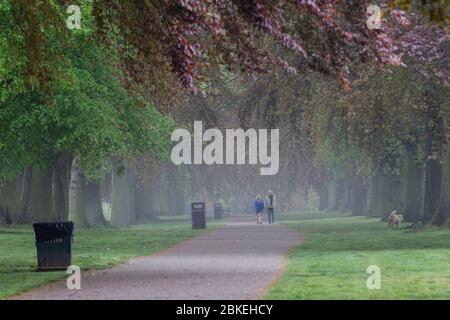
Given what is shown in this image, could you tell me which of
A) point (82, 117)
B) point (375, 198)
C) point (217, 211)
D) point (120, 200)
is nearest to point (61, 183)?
point (120, 200)

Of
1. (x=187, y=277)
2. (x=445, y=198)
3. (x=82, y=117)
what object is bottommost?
(x=187, y=277)

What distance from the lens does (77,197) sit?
4606 centimetres

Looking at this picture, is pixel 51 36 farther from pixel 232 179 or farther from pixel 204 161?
pixel 232 179

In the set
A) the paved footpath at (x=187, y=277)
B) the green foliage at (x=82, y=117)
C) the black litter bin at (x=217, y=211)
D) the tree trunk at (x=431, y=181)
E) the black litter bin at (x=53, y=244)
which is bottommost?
the paved footpath at (x=187, y=277)

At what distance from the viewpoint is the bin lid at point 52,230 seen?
813 inches

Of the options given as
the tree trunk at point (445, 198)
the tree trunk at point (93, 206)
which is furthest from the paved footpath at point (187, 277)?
the tree trunk at point (93, 206)

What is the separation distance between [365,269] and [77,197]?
27154 millimetres

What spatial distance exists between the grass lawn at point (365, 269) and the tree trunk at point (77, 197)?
14.5 metres

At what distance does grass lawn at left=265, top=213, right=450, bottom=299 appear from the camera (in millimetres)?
15266

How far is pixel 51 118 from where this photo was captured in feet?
89.3

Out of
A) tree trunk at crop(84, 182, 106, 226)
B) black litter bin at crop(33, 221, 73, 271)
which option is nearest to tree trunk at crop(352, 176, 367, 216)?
tree trunk at crop(84, 182, 106, 226)

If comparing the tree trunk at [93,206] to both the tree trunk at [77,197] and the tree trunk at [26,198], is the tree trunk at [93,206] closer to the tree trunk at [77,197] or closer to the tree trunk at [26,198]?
the tree trunk at [77,197]

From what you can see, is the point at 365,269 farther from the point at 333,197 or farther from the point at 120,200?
the point at 333,197

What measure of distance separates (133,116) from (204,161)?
1346 inches
